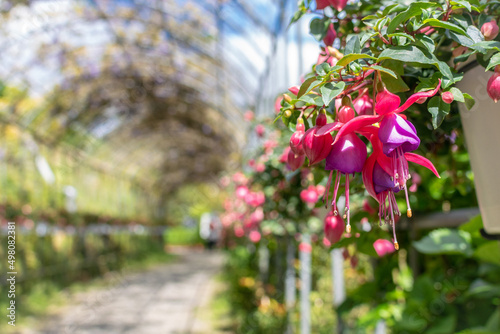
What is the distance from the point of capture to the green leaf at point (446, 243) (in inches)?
47.3

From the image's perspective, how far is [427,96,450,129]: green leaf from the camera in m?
0.51

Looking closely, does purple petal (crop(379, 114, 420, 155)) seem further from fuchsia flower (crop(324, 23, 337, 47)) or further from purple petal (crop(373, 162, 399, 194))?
fuchsia flower (crop(324, 23, 337, 47))

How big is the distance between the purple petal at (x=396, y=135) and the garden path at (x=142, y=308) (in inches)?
159

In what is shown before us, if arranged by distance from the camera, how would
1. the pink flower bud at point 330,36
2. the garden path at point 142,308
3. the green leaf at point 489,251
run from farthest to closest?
the garden path at point 142,308 → the green leaf at point 489,251 → the pink flower bud at point 330,36

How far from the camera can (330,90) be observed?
0.49 meters

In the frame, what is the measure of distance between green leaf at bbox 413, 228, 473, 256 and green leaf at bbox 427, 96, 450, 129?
29.9 inches

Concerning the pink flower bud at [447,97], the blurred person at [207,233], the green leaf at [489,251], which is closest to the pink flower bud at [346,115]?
the pink flower bud at [447,97]

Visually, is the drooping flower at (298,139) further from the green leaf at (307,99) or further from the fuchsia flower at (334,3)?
the fuchsia flower at (334,3)

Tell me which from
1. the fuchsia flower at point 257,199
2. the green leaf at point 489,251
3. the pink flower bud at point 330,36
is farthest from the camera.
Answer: the fuchsia flower at point 257,199

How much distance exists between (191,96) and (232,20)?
11.4 feet

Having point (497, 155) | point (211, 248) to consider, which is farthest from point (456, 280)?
point (211, 248)

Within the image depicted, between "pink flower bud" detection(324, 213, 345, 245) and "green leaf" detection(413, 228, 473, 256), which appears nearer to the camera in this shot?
"pink flower bud" detection(324, 213, 345, 245)

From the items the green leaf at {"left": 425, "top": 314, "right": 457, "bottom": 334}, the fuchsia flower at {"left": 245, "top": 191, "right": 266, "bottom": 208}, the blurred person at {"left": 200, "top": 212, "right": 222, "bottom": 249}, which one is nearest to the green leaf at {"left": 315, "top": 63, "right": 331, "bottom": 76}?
the green leaf at {"left": 425, "top": 314, "right": 457, "bottom": 334}

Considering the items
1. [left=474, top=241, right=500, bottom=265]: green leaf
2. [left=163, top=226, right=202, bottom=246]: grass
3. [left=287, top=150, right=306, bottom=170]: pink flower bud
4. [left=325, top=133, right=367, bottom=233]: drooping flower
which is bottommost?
[left=474, top=241, right=500, bottom=265]: green leaf
